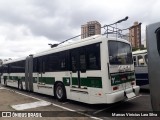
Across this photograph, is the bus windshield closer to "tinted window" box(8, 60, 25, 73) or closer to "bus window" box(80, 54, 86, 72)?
"bus window" box(80, 54, 86, 72)

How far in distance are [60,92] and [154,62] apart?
707 centimetres

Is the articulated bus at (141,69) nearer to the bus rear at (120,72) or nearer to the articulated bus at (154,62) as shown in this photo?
the bus rear at (120,72)

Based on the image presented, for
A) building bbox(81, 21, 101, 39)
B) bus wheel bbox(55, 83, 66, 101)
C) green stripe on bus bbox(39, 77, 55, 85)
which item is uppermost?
building bbox(81, 21, 101, 39)

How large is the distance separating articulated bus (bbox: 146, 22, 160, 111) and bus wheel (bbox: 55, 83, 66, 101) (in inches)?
251

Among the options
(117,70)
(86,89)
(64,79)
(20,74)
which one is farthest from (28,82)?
(117,70)

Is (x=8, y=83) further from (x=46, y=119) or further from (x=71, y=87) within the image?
(x=46, y=119)

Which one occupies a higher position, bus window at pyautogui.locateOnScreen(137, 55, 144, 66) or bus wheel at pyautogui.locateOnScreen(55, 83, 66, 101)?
bus window at pyautogui.locateOnScreen(137, 55, 144, 66)

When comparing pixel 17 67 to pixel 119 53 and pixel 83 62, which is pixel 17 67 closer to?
pixel 83 62

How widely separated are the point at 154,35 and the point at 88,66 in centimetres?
426

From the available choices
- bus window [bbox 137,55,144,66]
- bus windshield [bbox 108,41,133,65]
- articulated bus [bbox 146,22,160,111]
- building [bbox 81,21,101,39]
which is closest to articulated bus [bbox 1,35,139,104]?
bus windshield [bbox 108,41,133,65]

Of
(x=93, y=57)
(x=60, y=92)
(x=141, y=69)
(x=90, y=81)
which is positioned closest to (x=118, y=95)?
(x=90, y=81)

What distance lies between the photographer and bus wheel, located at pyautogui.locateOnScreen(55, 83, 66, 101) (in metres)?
11.0

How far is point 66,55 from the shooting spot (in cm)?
1077

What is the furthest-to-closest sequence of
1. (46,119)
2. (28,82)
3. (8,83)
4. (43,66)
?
(8,83)
(28,82)
(43,66)
(46,119)
